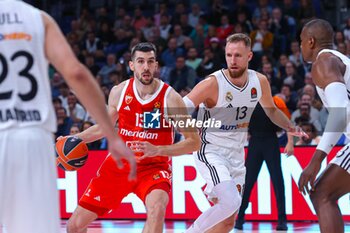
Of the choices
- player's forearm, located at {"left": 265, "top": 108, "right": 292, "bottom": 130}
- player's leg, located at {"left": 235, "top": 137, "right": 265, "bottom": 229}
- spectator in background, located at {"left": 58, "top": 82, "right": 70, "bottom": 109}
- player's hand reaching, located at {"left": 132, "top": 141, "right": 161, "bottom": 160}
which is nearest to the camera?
player's hand reaching, located at {"left": 132, "top": 141, "right": 161, "bottom": 160}

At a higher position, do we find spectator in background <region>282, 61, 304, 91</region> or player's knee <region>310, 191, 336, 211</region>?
spectator in background <region>282, 61, 304, 91</region>

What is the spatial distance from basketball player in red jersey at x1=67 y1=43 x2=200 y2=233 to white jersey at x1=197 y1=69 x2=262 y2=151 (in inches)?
23.3

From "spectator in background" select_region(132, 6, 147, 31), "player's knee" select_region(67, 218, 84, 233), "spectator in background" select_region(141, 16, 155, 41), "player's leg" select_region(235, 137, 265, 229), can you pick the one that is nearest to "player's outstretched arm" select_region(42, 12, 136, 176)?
"player's knee" select_region(67, 218, 84, 233)

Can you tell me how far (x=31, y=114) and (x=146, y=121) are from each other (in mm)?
2979

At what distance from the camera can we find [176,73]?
1455 cm

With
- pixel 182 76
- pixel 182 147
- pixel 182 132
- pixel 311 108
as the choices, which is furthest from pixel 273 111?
pixel 182 76

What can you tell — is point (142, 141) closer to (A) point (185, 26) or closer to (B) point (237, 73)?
(B) point (237, 73)

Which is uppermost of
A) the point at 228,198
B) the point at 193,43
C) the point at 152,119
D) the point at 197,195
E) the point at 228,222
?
the point at 193,43

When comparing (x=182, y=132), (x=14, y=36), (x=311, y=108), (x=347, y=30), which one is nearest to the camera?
(x=14, y=36)

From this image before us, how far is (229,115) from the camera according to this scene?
7.41m

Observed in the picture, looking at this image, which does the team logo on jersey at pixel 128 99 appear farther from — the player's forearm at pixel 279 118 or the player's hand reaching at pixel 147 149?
the player's forearm at pixel 279 118

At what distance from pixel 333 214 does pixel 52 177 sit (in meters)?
2.44

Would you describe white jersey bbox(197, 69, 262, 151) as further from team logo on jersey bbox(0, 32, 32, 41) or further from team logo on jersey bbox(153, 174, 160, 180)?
team logo on jersey bbox(0, 32, 32, 41)

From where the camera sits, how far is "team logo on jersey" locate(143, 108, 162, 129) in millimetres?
6883
